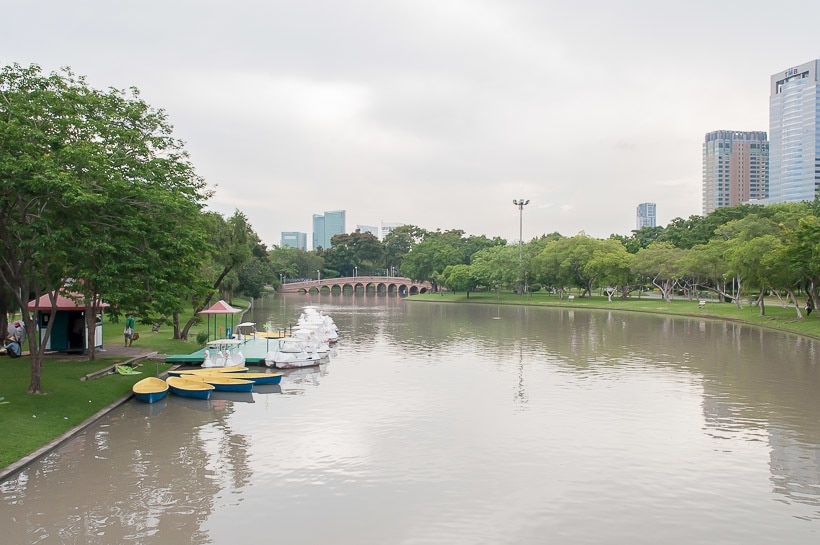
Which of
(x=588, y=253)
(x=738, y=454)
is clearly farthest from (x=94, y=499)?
(x=588, y=253)

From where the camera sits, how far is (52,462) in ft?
43.9

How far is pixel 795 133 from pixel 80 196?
157260 mm

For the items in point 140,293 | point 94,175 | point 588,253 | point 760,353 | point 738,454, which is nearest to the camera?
point 738,454

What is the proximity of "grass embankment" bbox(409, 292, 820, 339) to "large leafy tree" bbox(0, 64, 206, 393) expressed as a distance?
38.1 m

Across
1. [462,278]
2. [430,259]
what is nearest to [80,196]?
[462,278]

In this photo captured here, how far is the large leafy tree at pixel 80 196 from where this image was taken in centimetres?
1442

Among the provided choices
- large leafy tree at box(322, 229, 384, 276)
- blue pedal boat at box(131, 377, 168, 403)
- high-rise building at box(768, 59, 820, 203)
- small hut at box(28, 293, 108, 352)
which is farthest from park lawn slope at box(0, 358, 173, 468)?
high-rise building at box(768, 59, 820, 203)

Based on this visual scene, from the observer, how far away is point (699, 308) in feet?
196

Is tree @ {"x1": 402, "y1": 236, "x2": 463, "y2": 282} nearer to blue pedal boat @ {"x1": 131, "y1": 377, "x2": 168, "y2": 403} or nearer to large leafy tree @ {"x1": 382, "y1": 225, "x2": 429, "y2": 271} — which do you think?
large leafy tree @ {"x1": 382, "y1": 225, "x2": 429, "y2": 271}

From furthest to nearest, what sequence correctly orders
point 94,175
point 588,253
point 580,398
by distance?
point 588,253 → point 580,398 → point 94,175

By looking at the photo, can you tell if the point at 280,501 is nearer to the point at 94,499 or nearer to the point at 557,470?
the point at 94,499

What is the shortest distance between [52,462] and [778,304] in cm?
6297

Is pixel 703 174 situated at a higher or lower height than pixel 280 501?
higher

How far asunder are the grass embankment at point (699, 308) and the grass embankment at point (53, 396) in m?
38.4
